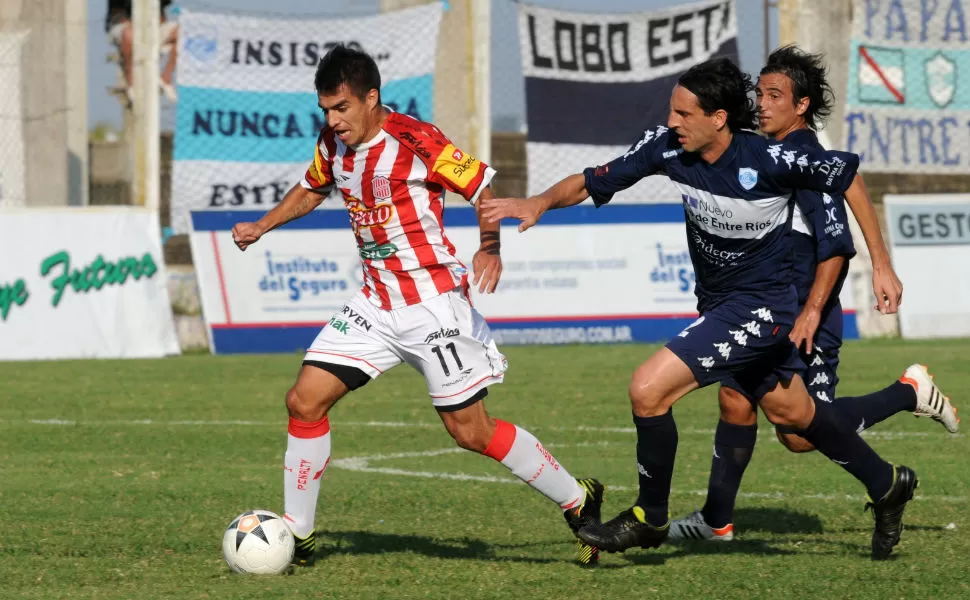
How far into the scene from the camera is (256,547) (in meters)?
5.66

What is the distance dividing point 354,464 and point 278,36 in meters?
9.60

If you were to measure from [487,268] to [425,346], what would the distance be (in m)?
0.45

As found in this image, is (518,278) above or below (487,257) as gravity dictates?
below

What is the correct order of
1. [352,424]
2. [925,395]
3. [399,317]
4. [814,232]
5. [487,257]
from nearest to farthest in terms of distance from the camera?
[487,257] → [399,317] → [814,232] → [925,395] → [352,424]

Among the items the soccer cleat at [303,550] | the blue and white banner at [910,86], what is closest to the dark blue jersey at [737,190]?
the soccer cleat at [303,550]

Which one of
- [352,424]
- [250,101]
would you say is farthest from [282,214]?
[250,101]

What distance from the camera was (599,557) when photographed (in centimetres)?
609

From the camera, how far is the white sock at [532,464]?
603 centimetres

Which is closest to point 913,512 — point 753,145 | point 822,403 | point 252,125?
point 822,403

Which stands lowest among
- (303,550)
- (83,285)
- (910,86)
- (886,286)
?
(83,285)

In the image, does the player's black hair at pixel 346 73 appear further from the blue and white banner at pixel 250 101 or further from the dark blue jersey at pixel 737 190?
the blue and white banner at pixel 250 101

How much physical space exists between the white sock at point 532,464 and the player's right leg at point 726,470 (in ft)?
2.18

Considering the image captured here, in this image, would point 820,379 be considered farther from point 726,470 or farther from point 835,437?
point 726,470

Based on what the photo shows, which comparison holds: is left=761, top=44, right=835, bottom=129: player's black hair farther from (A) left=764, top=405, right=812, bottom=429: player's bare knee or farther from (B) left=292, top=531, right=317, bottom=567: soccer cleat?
(B) left=292, top=531, right=317, bottom=567: soccer cleat
